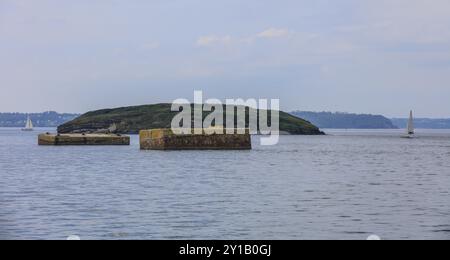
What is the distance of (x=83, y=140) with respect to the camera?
158 m

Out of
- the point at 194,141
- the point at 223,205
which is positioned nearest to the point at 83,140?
the point at 194,141

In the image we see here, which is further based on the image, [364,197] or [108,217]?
[364,197]

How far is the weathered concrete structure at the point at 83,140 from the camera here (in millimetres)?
154625

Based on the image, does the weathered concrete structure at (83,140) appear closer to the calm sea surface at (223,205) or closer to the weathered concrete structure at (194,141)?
the weathered concrete structure at (194,141)

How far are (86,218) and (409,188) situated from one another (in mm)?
26926

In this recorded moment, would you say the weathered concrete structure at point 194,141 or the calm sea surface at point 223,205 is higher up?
the weathered concrete structure at point 194,141

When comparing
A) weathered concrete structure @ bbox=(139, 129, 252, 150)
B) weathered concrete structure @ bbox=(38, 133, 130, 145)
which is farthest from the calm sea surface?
weathered concrete structure @ bbox=(38, 133, 130, 145)

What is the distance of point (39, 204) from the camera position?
126ft

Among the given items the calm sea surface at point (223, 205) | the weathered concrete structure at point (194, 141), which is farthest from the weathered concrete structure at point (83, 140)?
the calm sea surface at point (223, 205)

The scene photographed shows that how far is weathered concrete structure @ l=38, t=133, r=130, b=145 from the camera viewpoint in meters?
155
